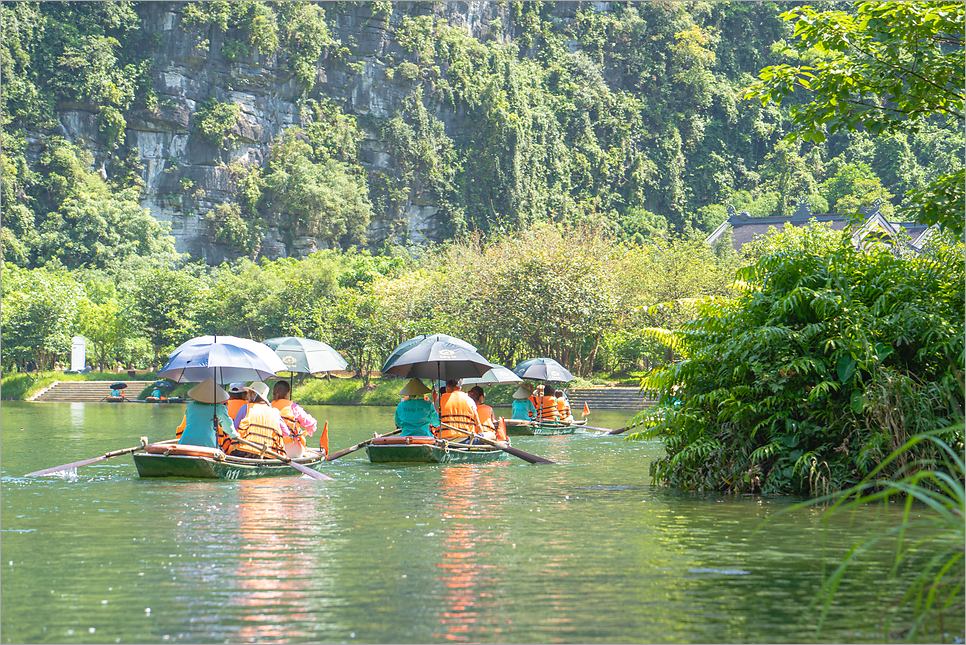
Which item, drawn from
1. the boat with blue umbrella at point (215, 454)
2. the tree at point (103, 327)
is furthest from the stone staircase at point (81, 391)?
the boat with blue umbrella at point (215, 454)

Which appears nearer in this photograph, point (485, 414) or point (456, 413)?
point (456, 413)

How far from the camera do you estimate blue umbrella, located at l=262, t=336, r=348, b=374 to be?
20052 mm

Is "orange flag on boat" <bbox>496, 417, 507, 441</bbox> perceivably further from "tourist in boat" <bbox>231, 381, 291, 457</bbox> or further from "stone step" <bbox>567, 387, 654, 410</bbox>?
"stone step" <bbox>567, 387, 654, 410</bbox>

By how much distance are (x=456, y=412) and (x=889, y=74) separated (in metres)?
9.12

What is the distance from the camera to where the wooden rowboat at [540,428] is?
25375mm

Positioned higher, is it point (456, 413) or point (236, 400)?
point (236, 400)

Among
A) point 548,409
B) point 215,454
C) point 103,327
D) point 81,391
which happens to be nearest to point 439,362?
point 215,454

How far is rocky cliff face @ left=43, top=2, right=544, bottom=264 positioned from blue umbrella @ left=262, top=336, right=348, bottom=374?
64.5 metres

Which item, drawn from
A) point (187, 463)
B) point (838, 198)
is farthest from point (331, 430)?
point (838, 198)

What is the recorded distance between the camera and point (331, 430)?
1107 inches

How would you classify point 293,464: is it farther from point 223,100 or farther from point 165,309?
point 223,100

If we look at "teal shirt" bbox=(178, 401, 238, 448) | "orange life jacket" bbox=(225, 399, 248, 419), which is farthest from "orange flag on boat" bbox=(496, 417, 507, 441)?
"teal shirt" bbox=(178, 401, 238, 448)

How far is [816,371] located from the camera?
40.0ft

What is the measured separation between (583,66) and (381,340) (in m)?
61.8
